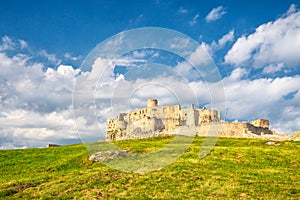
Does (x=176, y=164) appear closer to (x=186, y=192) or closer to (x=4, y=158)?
(x=186, y=192)

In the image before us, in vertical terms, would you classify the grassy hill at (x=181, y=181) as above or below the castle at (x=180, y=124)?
below

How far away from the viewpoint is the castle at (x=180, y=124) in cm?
10425

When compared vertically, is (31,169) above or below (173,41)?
below

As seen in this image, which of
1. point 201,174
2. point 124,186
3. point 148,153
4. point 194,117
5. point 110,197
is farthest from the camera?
point 194,117

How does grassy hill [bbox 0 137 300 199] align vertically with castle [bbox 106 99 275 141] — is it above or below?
below

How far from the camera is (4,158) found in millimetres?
53938

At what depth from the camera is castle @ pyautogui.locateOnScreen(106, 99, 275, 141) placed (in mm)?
104250

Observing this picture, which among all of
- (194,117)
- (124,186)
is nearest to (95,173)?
(124,186)

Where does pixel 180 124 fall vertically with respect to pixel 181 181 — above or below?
above

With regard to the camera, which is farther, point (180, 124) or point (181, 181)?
point (180, 124)

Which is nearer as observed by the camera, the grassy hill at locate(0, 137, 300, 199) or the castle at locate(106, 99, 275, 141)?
the grassy hill at locate(0, 137, 300, 199)

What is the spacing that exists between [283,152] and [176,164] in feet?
59.2

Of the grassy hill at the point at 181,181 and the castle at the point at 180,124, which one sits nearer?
the grassy hill at the point at 181,181

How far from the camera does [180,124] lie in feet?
475
